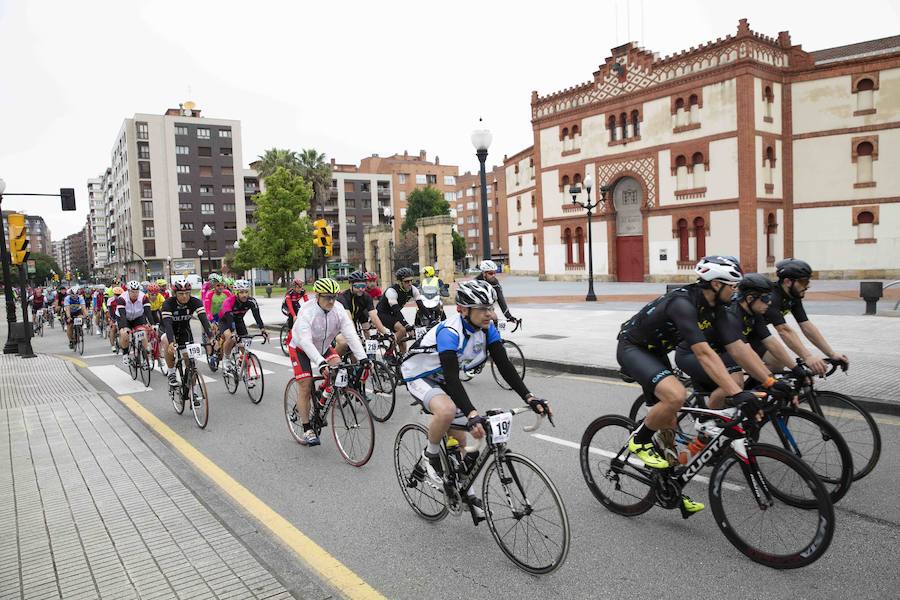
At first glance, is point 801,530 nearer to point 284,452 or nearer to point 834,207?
point 284,452

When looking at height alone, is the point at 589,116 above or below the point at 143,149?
below

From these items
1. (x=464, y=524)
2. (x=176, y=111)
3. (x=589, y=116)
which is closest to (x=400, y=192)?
(x=176, y=111)

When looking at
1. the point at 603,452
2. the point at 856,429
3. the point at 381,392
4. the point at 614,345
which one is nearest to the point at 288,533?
the point at 603,452

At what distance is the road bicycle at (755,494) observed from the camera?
3.52 m

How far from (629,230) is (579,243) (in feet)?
11.5

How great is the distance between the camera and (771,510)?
374cm

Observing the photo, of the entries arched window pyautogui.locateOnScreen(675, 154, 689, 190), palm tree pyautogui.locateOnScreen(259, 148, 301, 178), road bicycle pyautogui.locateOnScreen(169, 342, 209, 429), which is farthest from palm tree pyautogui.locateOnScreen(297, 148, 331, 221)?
road bicycle pyautogui.locateOnScreen(169, 342, 209, 429)

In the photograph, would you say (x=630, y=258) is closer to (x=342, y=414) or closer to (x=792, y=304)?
(x=792, y=304)

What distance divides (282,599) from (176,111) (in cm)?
9459

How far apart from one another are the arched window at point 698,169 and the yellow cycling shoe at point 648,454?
31646mm

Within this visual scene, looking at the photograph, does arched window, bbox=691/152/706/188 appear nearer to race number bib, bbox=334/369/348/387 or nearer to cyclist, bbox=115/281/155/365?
cyclist, bbox=115/281/155/365

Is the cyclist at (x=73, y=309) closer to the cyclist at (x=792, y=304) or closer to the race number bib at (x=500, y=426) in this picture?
the race number bib at (x=500, y=426)

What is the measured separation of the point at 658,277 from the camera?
115 feet

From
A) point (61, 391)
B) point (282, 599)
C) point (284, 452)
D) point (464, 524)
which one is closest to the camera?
point (282, 599)
